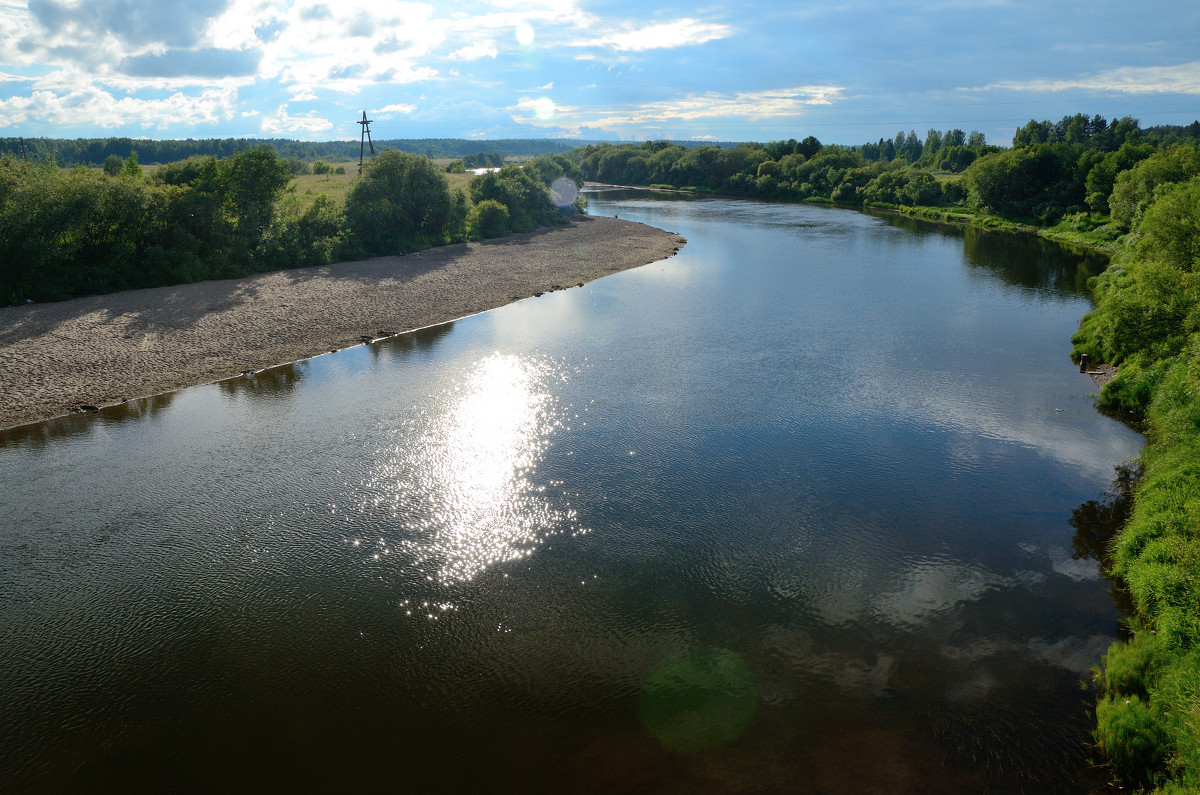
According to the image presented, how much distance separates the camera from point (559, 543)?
1499cm

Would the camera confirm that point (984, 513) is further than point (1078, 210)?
No

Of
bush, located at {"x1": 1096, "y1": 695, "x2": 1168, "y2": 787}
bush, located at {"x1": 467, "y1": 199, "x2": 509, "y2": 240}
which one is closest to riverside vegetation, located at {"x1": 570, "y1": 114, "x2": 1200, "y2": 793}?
bush, located at {"x1": 1096, "y1": 695, "x2": 1168, "y2": 787}

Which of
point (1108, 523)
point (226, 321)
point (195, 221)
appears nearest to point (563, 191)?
point (195, 221)

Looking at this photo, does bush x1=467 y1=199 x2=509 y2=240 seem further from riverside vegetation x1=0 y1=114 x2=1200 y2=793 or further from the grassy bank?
the grassy bank

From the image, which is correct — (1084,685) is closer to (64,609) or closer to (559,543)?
(559,543)

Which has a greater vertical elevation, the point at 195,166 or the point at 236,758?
the point at 195,166

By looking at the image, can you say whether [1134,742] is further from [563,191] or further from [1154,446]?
[563,191]

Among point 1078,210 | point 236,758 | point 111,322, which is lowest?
point 236,758

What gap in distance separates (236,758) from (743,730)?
7516 millimetres

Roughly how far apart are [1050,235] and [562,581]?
222 ft

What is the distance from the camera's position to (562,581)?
1373cm

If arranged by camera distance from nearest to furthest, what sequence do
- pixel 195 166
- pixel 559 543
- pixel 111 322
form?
pixel 559 543 → pixel 111 322 → pixel 195 166

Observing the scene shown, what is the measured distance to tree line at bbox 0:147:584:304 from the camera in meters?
30.5

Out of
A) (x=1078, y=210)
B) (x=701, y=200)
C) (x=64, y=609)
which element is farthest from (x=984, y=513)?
(x=701, y=200)
